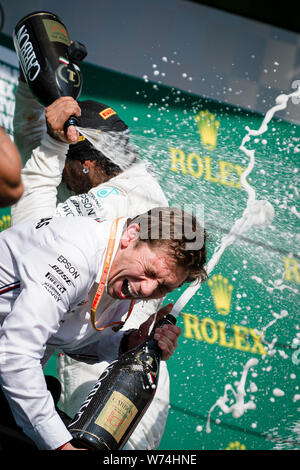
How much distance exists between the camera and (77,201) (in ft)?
6.10

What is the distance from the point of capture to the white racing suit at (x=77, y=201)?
1740 mm

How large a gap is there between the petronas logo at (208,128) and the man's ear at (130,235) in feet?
3.05

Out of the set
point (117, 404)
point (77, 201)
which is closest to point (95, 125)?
point (77, 201)

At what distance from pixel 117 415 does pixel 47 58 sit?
1172mm

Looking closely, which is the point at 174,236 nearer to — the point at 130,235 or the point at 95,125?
the point at 130,235

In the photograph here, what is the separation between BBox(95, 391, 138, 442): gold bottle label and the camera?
4.24 ft

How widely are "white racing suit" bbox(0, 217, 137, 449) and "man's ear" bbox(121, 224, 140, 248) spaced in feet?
0.06

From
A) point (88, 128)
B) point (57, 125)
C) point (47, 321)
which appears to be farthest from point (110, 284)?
point (88, 128)

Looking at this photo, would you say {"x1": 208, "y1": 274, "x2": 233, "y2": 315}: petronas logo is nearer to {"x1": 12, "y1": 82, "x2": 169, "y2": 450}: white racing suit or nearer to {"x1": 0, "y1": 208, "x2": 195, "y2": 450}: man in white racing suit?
{"x1": 12, "y1": 82, "x2": 169, "y2": 450}: white racing suit

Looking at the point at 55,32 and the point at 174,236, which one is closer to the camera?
the point at 174,236

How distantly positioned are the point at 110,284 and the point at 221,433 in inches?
47.7

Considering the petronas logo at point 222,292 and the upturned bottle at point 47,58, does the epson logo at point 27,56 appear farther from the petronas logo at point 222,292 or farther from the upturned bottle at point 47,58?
the petronas logo at point 222,292

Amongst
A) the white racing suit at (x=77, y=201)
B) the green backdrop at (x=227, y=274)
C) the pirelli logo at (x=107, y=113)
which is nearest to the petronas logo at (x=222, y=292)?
the green backdrop at (x=227, y=274)
